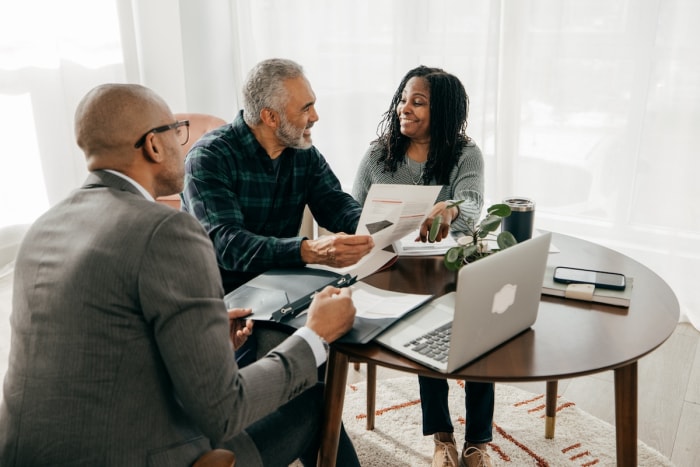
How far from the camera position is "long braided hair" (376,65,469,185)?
2.17 metres

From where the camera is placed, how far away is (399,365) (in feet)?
3.76

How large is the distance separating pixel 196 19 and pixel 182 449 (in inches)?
→ 122

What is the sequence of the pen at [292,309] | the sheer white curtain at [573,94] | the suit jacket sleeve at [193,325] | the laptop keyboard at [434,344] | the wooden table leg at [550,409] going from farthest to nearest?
the sheer white curtain at [573,94], the wooden table leg at [550,409], the pen at [292,309], the laptop keyboard at [434,344], the suit jacket sleeve at [193,325]

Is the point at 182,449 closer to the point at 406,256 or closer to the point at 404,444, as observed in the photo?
the point at 406,256

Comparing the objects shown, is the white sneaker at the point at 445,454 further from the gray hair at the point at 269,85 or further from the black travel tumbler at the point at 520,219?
the gray hair at the point at 269,85

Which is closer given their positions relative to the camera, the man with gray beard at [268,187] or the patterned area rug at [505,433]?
the man with gray beard at [268,187]

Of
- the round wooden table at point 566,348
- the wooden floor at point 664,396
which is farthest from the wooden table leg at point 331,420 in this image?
the wooden floor at point 664,396

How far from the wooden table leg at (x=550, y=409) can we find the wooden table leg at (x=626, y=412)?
0.56 meters

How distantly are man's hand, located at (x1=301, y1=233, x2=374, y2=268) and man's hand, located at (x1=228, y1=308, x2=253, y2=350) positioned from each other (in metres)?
0.30

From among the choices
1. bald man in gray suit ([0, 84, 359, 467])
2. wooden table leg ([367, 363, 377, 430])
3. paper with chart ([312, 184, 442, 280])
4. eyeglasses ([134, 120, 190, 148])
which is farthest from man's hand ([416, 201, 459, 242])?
bald man in gray suit ([0, 84, 359, 467])

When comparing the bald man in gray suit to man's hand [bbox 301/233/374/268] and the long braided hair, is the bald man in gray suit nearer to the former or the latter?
man's hand [bbox 301/233/374/268]

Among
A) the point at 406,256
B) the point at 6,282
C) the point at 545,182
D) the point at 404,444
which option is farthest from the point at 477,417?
the point at 6,282

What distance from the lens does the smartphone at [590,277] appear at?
1.43 metres

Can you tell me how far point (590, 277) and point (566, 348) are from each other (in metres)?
0.34
